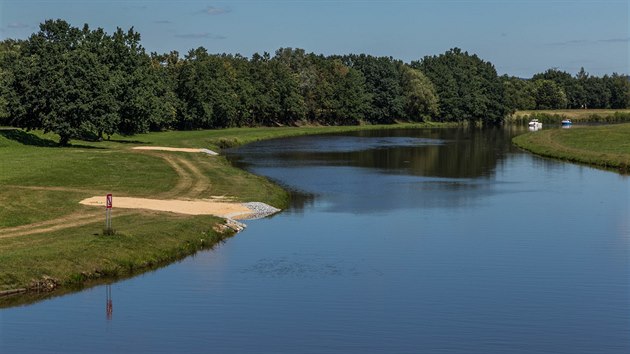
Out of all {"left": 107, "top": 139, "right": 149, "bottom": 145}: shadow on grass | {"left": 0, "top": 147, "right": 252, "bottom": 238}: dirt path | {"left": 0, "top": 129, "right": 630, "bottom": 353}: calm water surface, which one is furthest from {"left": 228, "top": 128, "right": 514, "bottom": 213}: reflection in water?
{"left": 107, "top": 139, "right": 149, "bottom": 145}: shadow on grass

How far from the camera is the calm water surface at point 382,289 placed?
2933 centimetres

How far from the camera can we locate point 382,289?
36781 millimetres

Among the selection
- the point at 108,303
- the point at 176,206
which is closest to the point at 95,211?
the point at 176,206

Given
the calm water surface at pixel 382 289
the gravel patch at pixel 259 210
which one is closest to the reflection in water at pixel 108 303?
the calm water surface at pixel 382 289

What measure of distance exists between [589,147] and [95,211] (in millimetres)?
91637

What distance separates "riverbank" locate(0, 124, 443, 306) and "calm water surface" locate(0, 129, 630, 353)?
169cm

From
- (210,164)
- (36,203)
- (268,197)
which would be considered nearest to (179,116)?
(210,164)

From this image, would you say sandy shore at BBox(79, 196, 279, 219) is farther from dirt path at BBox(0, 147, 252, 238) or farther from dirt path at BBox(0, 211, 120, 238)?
dirt path at BBox(0, 211, 120, 238)

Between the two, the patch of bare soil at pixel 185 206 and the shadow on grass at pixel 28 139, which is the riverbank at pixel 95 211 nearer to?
the shadow on grass at pixel 28 139

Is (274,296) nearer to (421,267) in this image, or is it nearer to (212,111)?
(421,267)

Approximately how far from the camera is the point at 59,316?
31891mm

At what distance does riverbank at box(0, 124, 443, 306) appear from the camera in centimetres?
3819

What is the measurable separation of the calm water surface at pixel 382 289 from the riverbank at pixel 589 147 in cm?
3966

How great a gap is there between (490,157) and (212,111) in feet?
203
